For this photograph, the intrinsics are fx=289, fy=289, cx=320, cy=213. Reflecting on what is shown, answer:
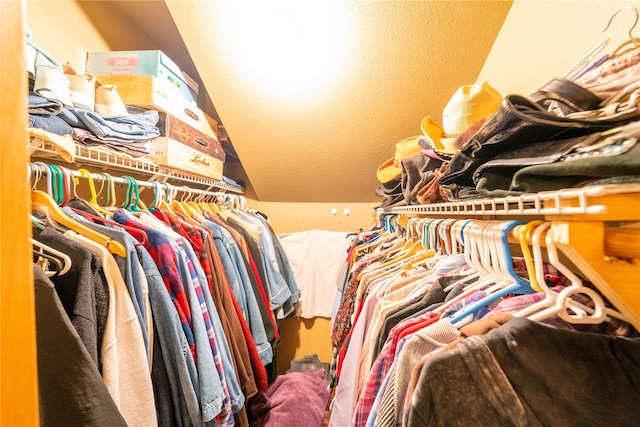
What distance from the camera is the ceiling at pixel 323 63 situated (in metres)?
1.08

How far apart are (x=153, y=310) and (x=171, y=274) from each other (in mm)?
97

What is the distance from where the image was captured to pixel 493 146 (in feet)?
1.37

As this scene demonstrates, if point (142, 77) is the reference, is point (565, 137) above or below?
below

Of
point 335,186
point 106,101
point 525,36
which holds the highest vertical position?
point 525,36

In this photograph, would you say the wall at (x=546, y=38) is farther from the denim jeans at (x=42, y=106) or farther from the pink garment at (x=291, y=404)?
the pink garment at (x=291, y=404)

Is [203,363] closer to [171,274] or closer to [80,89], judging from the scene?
[171,274]

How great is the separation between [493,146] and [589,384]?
11.7 inches

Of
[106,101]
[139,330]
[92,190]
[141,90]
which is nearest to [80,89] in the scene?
[106,101]

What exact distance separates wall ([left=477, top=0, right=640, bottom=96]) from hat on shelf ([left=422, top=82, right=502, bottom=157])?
0.65 ft

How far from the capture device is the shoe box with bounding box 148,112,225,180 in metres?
1.15

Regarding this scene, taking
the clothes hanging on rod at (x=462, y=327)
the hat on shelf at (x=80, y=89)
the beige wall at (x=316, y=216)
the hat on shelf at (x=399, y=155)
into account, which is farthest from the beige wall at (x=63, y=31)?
the clothes hanging on rod at (x=462, y=327)

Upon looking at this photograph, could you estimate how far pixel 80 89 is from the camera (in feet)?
3.06

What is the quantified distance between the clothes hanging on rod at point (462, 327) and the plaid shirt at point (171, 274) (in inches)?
15.6

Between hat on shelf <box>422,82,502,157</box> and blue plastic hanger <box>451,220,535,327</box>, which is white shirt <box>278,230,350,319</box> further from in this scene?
blue plastic hanger <box>451,220,535,327</box>
